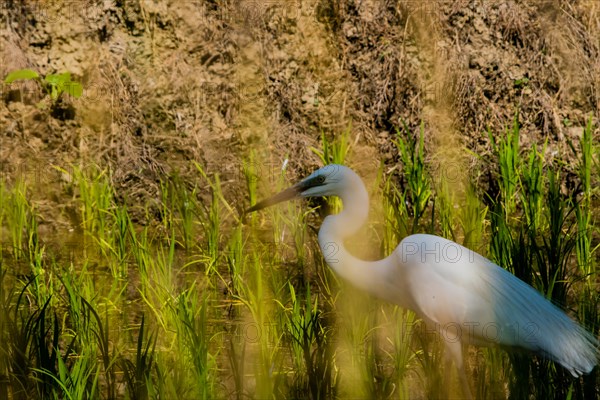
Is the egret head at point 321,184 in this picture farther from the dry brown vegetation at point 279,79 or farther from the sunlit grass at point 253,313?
the dry brown vegetation at point 279,79

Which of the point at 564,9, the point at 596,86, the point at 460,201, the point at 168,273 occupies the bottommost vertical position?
the point at 168,273

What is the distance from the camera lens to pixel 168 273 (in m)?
4.20

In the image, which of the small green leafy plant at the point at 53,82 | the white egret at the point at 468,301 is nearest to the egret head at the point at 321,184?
the white egret at the point at 468,301

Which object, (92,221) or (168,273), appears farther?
(92,221)

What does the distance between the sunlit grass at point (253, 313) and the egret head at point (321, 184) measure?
1.14 feet

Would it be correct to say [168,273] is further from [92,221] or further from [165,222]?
[92,221]

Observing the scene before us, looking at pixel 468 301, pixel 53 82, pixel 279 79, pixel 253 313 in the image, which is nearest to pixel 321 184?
pixel 253 313

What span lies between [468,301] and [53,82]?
13.2ft

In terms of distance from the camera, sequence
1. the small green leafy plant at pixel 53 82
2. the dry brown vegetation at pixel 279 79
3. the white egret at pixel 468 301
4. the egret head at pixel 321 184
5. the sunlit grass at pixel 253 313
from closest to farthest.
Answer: the sunlit grass at pixel 253 313 → the white egret at pixel 468 301 → the egret head at pixel 321 184 → the small green leafy plant at pixel 53 82 → the dry brown vegetation at pixel 279 79

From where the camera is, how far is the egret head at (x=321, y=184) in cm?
405

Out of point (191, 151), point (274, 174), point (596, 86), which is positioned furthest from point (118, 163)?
point (596, 86)

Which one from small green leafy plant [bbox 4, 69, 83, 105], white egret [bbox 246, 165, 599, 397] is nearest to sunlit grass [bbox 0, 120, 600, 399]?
white egret [bbox 246, 165, 599, 397]

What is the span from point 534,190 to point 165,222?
7.18 feet

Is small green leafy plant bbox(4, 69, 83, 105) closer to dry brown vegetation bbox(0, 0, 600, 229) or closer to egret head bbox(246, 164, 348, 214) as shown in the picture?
dry brown vegetation bbox(0, 0, 600, 229)
